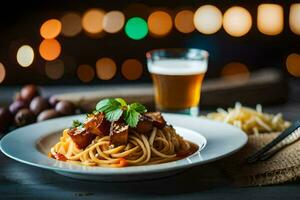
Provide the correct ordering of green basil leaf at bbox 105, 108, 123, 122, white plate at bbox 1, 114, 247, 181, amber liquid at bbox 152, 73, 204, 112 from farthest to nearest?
amber liquid at bbox 152, 73, 204, 112 → green basil leaf at bbox 105, 108, 123, 122 → white plate at bbox 1, 114, 247, 181

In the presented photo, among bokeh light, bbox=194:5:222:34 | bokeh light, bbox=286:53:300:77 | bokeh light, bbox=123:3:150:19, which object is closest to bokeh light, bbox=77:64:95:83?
bokeh light, bbox=123:3:150:19

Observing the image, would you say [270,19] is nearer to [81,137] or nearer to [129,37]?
[129,37]

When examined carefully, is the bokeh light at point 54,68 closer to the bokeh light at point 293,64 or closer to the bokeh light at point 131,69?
the bokeh light at point 131,69

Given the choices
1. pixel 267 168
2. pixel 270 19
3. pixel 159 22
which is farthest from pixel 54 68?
pixel 267 168

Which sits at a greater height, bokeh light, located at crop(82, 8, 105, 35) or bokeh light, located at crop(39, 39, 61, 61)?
bokeh light, located at crop(82, 8, 105, 35)

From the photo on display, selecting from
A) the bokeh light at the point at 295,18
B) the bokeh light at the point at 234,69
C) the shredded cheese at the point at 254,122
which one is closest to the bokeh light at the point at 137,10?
the bokeh light at the point at 234,69

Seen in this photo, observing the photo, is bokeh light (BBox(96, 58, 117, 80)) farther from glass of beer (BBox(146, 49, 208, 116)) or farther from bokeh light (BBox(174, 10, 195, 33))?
glass of beer (BBox(146, 49, 208, 116))

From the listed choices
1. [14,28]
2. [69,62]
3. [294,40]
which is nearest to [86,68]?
[69,62]
